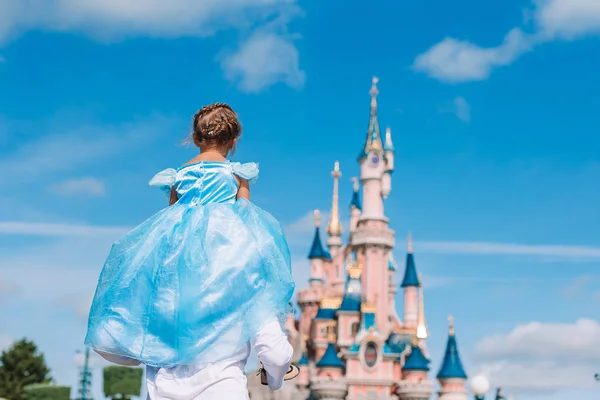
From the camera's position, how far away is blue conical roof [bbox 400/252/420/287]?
46.4m

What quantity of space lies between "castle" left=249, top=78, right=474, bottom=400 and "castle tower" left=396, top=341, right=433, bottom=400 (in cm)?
5

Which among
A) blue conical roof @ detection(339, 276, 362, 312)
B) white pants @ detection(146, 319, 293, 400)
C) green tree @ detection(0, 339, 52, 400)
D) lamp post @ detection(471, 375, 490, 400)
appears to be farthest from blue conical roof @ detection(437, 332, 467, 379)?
white pants @ detection(146, 319, 293, 400)

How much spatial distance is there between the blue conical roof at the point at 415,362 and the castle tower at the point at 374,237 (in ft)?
6.15

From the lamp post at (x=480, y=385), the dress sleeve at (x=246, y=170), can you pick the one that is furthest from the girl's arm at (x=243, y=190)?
the lamp post at (x=480, y=385)

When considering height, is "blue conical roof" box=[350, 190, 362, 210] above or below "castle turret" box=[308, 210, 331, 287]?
above

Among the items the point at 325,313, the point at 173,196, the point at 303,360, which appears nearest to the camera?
the point at 173,196

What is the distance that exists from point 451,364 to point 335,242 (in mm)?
10759

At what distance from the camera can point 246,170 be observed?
3.99 metres

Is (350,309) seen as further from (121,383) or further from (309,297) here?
(121,383)

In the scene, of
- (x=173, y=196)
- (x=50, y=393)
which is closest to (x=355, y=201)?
(x=50, y=393)

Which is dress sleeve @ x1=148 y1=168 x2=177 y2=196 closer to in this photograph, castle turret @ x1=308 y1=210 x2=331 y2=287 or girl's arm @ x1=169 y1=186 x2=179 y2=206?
girl's arm @ x1=169 y1=186 x2=179 y2=206

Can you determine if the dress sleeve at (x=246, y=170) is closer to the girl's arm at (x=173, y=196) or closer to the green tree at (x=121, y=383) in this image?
the girl's arm at (x=173, y=196)

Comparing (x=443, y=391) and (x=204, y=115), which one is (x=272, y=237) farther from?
(x=443, y=391)

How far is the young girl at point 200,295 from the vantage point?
358 centimetres
